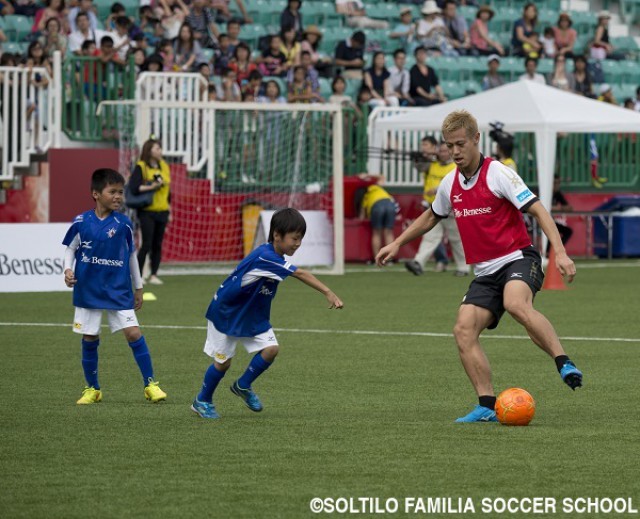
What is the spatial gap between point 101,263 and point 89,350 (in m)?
0.60

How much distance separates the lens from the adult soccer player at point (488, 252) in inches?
355

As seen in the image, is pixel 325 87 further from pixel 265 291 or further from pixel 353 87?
pixel 265 291

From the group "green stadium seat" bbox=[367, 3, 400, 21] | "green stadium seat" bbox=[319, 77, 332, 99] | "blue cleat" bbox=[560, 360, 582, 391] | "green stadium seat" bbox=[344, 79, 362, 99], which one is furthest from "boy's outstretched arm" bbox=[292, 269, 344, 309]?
"green stadium seat" bbox=[367, 3, 400, 21]

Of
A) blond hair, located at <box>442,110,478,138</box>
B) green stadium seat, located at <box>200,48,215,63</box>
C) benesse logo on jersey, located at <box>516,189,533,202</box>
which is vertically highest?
green stadium seat, located at <box>200,48,215,63</box>

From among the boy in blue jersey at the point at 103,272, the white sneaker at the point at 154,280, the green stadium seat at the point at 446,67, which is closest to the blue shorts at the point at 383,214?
the white sneaker at the point at 154,280

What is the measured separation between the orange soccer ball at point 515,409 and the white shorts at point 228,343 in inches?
57.2

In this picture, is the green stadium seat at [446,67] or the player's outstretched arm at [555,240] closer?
the player's outstretched arm at [555,240]

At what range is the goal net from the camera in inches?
979

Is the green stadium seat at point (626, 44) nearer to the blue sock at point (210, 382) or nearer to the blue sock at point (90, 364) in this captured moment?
the blue sock at point (90, 364)

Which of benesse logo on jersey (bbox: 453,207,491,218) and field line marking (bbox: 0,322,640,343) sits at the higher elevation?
benesse logo on jersey (bbox: 453,207,491,218)

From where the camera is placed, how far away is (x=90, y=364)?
1021 centimetres

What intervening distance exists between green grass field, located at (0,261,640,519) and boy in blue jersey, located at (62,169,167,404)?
436 millimetres

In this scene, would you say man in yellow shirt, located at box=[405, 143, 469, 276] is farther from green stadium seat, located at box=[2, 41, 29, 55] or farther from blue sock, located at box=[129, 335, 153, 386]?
blue sock, located at box=[129, 335, 153, 386]

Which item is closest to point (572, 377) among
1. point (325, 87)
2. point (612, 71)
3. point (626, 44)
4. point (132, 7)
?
point (132, 7)
